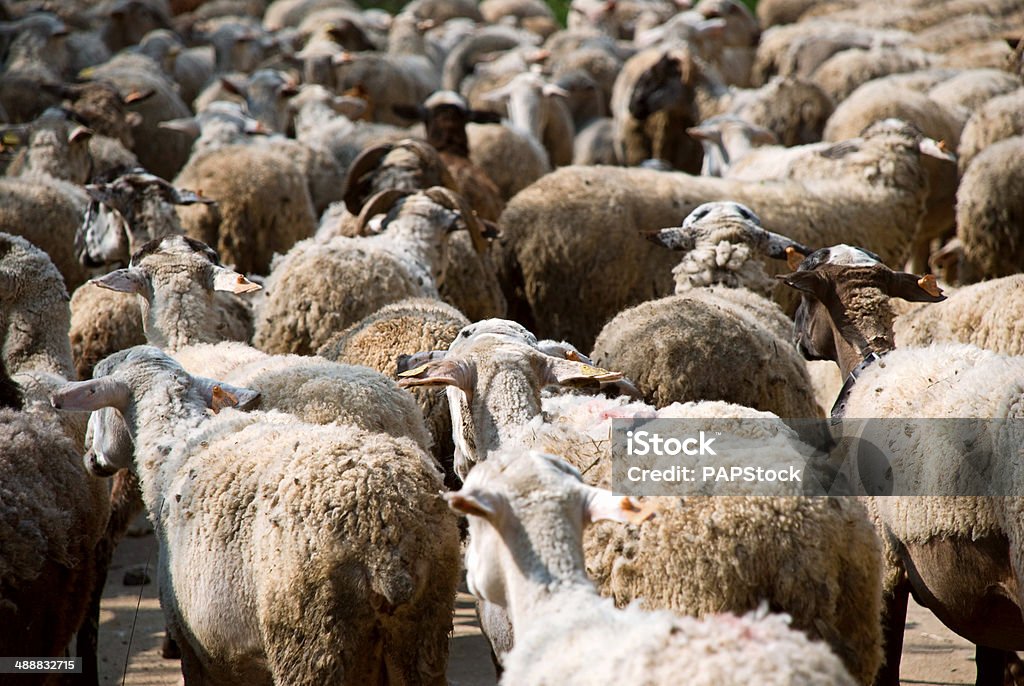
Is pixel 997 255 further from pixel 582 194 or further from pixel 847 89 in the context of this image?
pixel 847 89

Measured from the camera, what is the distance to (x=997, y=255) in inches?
331

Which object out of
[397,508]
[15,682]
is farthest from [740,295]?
[15,682]

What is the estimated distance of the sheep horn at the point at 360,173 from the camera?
8047 millimetres

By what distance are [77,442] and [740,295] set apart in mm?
3231

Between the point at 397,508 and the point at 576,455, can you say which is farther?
the point at 576,455

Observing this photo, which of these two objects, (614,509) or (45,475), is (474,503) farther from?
(45,475)

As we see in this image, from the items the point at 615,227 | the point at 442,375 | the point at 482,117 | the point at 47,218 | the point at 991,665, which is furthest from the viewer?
the point at 482,117

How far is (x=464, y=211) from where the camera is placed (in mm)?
7086

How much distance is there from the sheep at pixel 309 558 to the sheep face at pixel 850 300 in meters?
2.31

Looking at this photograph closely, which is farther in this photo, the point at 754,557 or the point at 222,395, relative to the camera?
the point at 222,395

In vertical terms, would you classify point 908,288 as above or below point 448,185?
above

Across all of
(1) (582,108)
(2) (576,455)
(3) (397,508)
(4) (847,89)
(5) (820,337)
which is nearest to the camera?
(3) (397,508)

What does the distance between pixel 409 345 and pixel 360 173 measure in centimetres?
320

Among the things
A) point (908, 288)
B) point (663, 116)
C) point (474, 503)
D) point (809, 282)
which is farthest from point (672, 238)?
point (663, 116)
